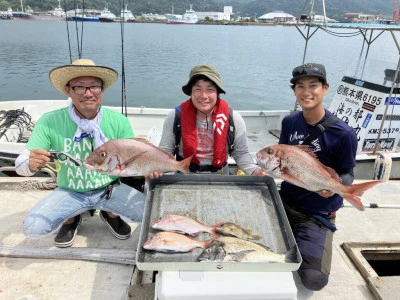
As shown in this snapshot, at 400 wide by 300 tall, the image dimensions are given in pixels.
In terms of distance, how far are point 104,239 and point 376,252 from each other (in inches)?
109

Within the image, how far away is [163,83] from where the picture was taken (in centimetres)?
2084

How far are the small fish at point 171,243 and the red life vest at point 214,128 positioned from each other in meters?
1.33

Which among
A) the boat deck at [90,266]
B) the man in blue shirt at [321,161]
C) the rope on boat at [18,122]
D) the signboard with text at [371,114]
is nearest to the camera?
the boat deck at [90,266]

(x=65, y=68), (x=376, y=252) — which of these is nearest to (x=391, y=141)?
(x=376, y=252)

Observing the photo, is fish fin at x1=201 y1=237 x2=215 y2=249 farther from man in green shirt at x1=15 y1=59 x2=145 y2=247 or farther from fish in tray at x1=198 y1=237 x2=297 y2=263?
man in green shirt at x1=15 y1=59 x2=145 y2=247

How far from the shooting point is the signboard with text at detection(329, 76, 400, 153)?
659cm

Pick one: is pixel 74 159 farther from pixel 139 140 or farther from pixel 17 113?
pixel 17 113

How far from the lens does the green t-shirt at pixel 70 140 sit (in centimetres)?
296

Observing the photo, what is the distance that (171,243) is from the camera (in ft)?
6.68

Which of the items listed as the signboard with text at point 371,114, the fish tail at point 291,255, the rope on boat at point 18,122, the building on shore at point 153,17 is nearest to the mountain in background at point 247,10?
the signboard with text at point 371,114

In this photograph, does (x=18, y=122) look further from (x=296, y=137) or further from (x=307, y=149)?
(x=307, y=149)

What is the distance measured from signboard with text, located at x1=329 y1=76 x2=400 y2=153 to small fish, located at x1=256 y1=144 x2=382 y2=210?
15.1 feet

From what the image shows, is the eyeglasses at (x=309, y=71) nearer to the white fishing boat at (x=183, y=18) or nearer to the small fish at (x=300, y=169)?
the small fish at (x=300, y=169)

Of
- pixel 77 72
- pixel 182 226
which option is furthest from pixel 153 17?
pixel 182 226
